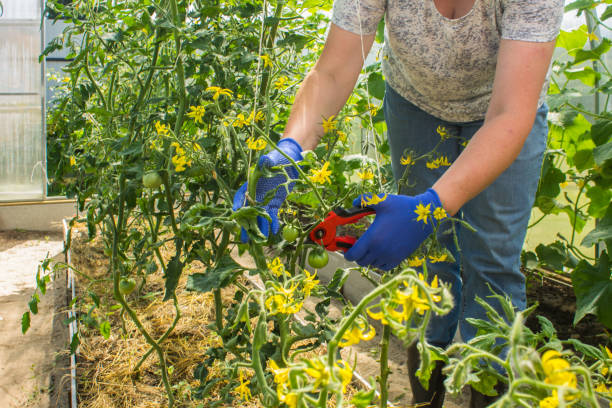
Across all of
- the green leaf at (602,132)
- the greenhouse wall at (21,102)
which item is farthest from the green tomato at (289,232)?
the greenhouse wall at (21,102)

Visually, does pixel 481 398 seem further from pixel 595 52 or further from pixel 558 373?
pixel 595 52

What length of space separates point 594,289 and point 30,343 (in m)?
2.18

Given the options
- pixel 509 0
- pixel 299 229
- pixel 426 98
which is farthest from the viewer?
pixel 426 98

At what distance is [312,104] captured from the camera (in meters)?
1.26

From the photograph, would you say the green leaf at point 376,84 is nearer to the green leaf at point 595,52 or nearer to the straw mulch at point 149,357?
the green leaf at point 595,52

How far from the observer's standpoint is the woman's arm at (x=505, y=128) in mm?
1010

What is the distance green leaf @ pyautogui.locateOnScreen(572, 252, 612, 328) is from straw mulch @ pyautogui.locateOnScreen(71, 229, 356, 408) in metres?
0.72

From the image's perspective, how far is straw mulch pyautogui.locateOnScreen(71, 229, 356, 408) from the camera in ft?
5.30

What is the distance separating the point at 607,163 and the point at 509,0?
0.86 meters

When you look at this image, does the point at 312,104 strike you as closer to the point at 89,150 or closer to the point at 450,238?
the point at 450,238

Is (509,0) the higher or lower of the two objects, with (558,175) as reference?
higher

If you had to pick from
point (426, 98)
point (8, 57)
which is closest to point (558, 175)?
point (426, 98)

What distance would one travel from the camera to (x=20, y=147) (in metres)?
4.02

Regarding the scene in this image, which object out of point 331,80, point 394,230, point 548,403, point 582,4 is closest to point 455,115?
point 331,80
